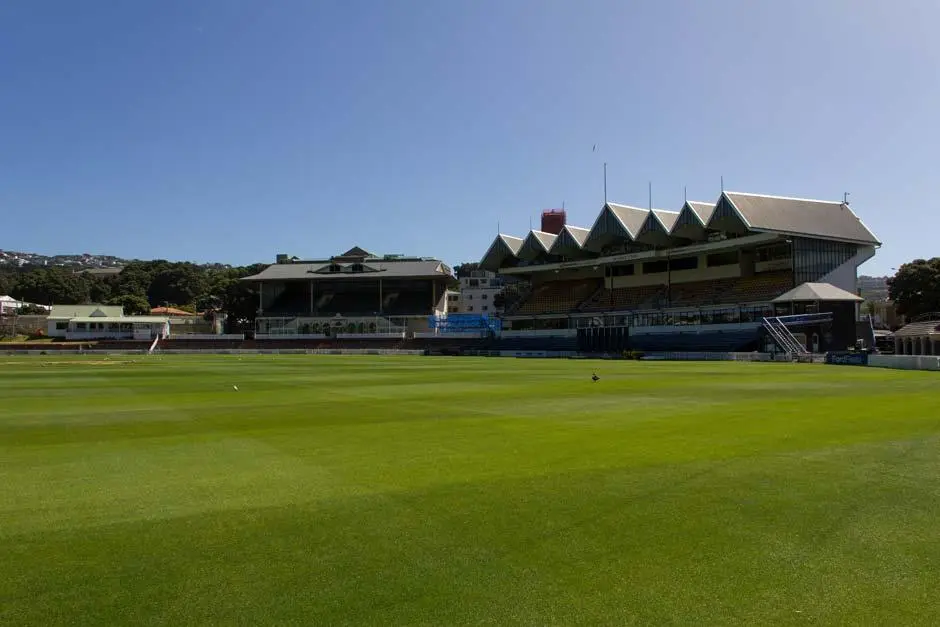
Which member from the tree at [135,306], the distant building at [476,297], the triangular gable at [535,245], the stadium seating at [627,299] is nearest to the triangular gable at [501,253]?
the triangular gable at [535,245]

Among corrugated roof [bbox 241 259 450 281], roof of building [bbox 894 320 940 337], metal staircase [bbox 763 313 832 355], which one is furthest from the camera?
corrugated roof [bbox 241 259 450 281]

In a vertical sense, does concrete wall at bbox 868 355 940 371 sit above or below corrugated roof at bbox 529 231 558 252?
below

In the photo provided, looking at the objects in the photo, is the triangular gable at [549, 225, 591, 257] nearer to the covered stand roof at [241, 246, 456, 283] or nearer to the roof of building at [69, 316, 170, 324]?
the covered stand roof at [241, 246, 456, 283]

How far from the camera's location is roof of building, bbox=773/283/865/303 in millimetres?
63688

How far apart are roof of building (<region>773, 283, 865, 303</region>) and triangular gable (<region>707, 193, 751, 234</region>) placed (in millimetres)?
8389

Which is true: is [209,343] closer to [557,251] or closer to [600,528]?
[557,251]

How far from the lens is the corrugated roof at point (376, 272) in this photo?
112250 millimetres

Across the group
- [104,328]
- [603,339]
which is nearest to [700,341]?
[603,339]

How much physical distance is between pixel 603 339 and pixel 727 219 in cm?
1906

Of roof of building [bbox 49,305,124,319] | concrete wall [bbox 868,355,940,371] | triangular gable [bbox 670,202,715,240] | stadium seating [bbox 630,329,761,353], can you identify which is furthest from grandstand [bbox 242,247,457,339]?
concrete wall [bbox 868,355,940,371]

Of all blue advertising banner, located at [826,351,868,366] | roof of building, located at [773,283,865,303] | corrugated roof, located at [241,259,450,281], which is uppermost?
corrugated roof, located at [241,259,450,281]

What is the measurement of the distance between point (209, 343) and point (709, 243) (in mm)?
67687

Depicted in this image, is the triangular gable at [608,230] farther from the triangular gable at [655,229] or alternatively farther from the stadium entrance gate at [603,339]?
the stadium entrance gate at [603,339]

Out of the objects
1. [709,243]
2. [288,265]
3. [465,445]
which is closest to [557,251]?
[709,243]
